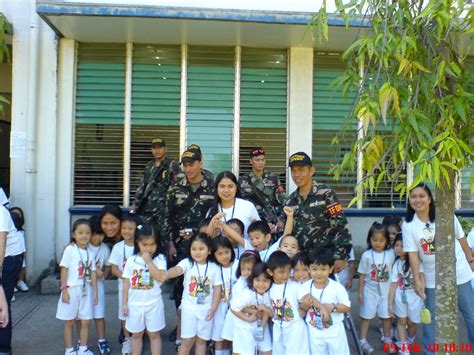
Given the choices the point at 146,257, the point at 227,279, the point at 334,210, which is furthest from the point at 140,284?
the point at 334,210

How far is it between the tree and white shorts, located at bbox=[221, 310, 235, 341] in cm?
153

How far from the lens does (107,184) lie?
255 inches

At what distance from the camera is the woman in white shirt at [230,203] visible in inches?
150

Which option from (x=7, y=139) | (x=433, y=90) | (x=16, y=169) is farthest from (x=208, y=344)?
(x=7, y=139)

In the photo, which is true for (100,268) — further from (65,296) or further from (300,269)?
(300,269)

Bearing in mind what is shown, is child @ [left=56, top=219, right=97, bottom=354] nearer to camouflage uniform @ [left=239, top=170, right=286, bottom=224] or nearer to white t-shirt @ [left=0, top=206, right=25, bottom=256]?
white t-shirt @ [left=0, top=206, right=25, bottom=256]

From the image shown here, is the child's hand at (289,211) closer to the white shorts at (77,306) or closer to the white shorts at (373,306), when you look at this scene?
the white shorts at (373,306)

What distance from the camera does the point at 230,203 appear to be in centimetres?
389

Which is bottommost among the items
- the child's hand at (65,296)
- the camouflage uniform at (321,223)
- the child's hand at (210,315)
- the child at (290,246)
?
the child's hand at (210,315)

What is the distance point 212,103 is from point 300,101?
1358 mm

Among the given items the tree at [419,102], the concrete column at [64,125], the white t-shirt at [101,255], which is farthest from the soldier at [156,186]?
the tree at [419,102]

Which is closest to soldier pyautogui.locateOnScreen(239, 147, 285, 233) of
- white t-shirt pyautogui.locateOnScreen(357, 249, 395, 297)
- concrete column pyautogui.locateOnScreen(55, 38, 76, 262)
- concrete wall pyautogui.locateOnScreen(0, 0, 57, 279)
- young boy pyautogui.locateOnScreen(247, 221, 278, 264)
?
white t-shirt pyautogui.locateOnScreen(357, 249, 395, 297)

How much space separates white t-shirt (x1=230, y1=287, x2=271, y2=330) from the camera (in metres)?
3.27

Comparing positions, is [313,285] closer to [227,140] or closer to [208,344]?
[208,344]
